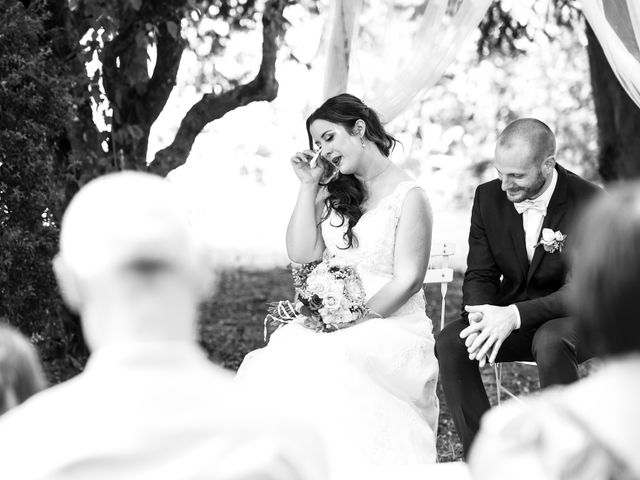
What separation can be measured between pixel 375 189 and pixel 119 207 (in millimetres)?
3268

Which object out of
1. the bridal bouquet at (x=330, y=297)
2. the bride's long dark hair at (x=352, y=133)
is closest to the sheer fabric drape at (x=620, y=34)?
the bride's long dark hair at (x=352, y=133)

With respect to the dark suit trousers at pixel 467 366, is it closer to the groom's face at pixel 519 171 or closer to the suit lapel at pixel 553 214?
the suit lapel at pixel 553 214

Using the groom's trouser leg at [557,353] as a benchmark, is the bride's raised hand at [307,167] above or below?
above

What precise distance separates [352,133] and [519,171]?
0.80 meters

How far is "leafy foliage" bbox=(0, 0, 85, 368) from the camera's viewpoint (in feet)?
17.5

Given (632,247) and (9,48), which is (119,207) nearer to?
(632,247)

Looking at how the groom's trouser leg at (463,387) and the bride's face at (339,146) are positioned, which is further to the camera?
the bride's face at (339,146)

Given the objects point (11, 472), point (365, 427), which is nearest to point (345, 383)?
point (365, 427)

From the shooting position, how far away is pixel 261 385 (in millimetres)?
3869

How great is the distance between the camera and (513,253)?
4.17 m

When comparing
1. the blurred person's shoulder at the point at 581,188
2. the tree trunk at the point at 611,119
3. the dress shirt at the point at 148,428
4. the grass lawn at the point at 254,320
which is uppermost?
the tree trunk at the point at 611,119

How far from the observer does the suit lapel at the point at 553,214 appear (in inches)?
161

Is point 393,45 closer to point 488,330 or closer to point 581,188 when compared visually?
point 581,188

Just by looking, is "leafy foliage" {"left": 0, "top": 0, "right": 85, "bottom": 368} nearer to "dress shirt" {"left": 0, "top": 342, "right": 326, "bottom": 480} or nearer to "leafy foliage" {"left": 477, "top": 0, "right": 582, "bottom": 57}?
"leafy foliage" {"left": 477, "top": 0, "right": 582, "bottom": 57}
